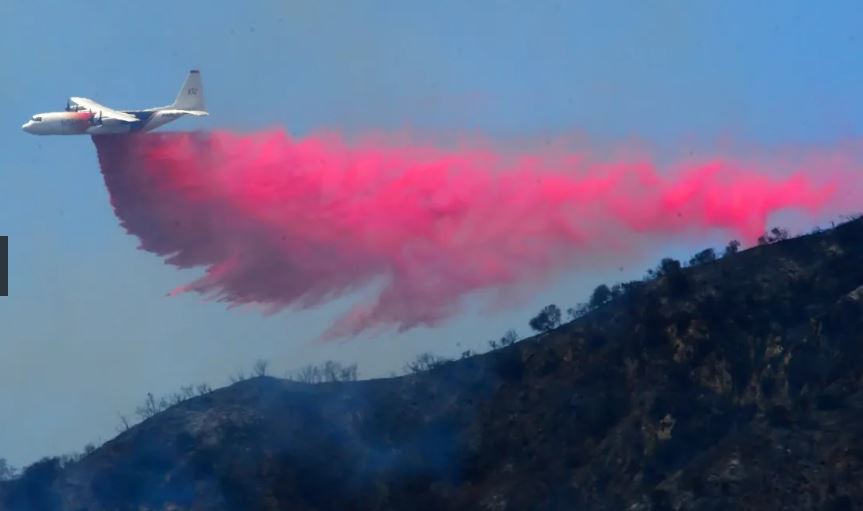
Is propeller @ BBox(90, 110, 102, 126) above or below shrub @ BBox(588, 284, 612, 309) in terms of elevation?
above

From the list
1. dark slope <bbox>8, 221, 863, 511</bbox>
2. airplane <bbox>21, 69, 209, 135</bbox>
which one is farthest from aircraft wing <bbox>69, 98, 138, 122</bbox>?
dark slope <bbox>8, 221, 863, 511</bbox>

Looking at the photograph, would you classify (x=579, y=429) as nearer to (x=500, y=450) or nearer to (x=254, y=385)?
(x=500, y=450)

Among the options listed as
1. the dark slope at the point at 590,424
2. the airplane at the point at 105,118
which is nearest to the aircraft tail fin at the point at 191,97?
the airplane at the point at 105,118

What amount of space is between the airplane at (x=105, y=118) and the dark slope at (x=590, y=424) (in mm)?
28901

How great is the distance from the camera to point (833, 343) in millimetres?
109875

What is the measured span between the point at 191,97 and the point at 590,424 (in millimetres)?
38913

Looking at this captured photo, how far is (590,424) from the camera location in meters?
117

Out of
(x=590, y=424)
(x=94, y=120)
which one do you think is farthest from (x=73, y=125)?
(x=590, y=424)

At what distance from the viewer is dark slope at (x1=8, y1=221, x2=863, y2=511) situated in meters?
101

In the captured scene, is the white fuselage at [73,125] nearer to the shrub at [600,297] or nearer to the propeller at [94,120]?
the propeller at [94,120]

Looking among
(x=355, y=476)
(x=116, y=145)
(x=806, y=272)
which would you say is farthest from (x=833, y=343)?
(x=116, y=145)

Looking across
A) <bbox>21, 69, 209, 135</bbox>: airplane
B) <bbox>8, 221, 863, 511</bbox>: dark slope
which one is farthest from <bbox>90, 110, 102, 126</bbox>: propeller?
<bbox>8, 221, 863, 511</bbox>: dark slope

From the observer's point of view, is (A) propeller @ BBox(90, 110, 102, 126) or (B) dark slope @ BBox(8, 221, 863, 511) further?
(A) propeller @ BBox(90, 110, 102, 126)

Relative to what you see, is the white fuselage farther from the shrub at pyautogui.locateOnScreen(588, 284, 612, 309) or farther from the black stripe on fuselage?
the shrub at pyautogui.locateOnScreen(588, 284, 612, 309)
